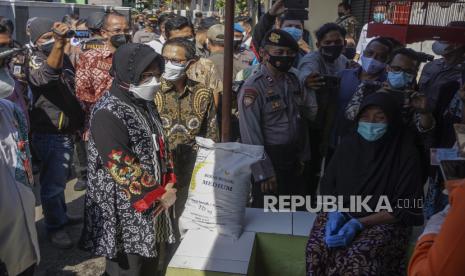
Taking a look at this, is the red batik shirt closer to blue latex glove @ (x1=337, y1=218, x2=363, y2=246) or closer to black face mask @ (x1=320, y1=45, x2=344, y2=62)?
black face mask @ (x1=320, y1=45, x2=344, y2=62)

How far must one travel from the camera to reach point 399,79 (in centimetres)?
326

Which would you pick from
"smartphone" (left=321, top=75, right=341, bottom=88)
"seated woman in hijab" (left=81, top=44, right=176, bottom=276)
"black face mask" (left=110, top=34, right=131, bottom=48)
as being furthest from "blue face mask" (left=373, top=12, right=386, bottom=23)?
"black face mask" (left=110, top=34, right=131, bottom=48)

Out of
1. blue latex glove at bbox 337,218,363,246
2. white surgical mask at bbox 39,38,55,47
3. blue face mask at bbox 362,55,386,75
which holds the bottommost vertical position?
blue latex glove at bbox 337,218,363,246

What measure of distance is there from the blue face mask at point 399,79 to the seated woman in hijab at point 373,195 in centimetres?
55

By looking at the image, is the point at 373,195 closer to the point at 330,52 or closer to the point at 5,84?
the point at 330,52

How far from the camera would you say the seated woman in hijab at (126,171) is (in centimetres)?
224

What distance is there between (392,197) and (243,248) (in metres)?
0.97

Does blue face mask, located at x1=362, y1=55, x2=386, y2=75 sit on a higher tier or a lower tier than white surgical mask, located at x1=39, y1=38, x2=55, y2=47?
lower

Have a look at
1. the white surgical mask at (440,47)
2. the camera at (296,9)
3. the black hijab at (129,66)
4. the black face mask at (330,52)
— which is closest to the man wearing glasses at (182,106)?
the black hijab at (129,66)

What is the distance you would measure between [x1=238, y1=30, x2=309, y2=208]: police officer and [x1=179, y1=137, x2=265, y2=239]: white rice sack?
39 cm

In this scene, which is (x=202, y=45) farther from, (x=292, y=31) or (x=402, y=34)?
(x=402, y=34)

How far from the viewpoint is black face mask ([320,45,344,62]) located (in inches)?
154

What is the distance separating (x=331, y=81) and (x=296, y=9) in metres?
1.03

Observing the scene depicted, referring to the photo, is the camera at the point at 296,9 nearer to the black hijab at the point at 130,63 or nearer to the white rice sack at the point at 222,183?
the white rice sack at the point at 222,183
